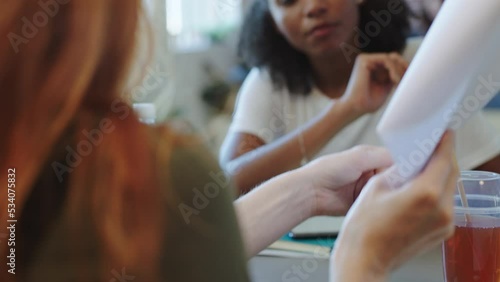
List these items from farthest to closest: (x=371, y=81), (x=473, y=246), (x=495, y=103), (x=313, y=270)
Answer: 1. (x=495, y=103)
2. (x=371, y=81)
3. (x=313, y=270)
4. (x=473, y=246)

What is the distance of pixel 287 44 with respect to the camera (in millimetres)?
1481

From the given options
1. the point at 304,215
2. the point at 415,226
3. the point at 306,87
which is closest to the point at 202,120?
the point at 306,87

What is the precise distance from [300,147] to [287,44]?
1.05 ft

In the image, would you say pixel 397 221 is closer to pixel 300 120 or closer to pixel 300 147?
pixel 300 147

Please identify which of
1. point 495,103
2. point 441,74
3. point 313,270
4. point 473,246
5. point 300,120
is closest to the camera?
point 441,74

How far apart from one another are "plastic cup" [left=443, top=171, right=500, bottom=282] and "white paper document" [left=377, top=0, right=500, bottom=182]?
0.64 feet

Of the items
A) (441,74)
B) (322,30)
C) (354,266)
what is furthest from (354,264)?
(322,30)

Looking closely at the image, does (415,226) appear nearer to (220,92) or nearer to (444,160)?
(444,160)

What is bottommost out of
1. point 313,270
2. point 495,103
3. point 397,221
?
point 313,270

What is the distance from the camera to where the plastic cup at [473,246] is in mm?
628

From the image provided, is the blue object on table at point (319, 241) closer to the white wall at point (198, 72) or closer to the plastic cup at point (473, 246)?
the plastic cup at point (473, 246)

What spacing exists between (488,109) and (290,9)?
71 cm

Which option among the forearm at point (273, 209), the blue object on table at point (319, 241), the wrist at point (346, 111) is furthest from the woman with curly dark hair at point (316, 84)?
the forearm at point (273, 209)

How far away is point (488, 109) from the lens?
66.6 inches
